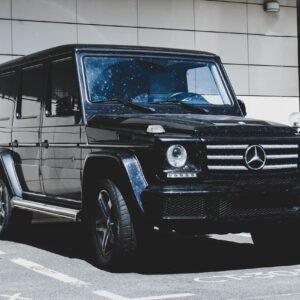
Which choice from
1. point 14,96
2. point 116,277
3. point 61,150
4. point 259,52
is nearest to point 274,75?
point 259,52

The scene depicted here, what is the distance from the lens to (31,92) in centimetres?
942

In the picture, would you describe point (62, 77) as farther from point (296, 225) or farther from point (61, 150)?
point (296, 225)

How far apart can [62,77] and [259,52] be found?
12388 mm

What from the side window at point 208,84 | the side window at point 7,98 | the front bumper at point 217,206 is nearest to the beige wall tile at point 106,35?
the side window at point 7,98

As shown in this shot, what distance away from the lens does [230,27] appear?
19.9 meters

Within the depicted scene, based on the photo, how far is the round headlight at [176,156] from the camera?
690cm

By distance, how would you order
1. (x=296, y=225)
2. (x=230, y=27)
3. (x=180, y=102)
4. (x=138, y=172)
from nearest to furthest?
(x=138, y=172), (x=296, y=225), (x=180, y=102), (x=230, y=27)

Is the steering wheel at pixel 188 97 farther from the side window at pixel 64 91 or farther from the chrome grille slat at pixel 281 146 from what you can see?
the chrome grille slat at pixel 281 146

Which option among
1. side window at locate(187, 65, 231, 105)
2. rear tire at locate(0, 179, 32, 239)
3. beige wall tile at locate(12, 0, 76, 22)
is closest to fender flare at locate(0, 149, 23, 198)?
rear tire at locate(0, 179, 32, 239)

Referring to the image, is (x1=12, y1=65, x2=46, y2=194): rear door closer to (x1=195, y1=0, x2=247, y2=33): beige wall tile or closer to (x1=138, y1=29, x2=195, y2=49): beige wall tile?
(x1=138, y1=29, x2=195, y2=49): beige wall tile

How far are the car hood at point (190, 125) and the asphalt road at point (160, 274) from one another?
1.21m

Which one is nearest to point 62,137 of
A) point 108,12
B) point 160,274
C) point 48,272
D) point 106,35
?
point 48,272

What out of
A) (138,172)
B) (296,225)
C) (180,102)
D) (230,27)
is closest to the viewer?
(138,172)

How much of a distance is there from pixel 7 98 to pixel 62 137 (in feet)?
6.86
